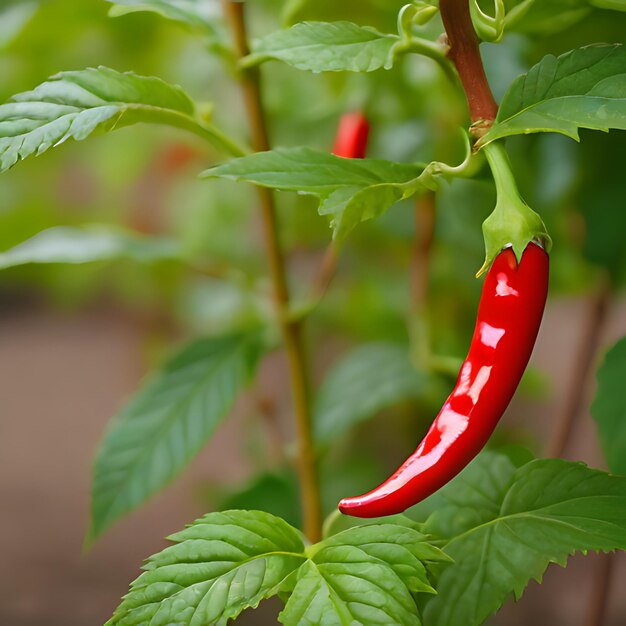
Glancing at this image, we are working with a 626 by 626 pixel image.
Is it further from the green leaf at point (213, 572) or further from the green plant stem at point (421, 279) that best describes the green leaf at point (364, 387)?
→ the green leaf at point (213, 572)

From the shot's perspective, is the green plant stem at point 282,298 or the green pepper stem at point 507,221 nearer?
the green pepper stem at point 507,221

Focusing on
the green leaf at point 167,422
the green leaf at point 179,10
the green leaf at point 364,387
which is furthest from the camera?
the green leaf at point 364,387

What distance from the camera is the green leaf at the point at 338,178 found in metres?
0.34

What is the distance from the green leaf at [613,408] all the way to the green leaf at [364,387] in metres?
0.28

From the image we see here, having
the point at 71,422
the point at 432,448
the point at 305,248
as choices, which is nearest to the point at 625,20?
the point at 432,448

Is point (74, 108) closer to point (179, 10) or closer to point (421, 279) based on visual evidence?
point (179, 10)

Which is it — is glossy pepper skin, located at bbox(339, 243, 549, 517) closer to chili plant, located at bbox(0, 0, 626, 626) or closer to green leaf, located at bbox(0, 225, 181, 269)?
chili plant, located at bbox(0, 0, 626, 626)

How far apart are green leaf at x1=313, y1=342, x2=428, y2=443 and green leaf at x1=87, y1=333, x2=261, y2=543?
0.11 meters

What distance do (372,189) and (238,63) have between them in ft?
0.77

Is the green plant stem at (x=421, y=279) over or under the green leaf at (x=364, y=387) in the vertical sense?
over

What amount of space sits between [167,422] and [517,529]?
0.30m

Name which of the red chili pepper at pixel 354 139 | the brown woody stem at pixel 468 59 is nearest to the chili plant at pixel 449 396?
the brown woody stem at pixel 468 59

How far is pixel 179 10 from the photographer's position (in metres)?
0.52

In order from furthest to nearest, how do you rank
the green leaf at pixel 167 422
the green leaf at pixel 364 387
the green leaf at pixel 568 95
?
1. the green leaf at pixel 364 387
2. the green leaf at pixel 167 422
3. the green leaf at pixel 568 95
